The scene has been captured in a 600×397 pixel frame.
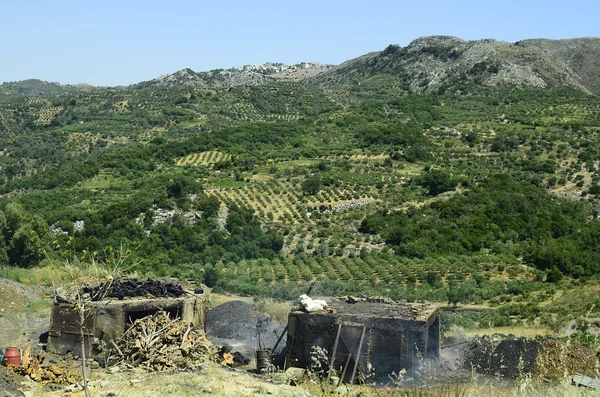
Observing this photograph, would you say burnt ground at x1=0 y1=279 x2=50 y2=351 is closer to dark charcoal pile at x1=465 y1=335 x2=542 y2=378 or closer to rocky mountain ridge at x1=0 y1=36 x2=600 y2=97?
dark charcoal pile at x1=465 y1=335 x2=542 y2=378

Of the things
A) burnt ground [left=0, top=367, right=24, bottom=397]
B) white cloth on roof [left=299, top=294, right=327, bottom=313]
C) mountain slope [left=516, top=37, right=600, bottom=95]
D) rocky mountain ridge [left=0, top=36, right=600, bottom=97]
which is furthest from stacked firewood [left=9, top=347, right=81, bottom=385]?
mountain slope [left=516, top=37, right=600, bottom=95]

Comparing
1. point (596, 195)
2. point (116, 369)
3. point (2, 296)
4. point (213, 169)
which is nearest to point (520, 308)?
point (116, 369)

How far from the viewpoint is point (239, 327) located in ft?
57.5

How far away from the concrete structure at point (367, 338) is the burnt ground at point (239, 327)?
221 cm

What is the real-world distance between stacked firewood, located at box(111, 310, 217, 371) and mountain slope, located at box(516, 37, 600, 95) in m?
113

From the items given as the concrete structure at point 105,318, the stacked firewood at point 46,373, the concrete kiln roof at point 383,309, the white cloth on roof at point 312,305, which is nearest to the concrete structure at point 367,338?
the concrete kiln roof at point 383,309

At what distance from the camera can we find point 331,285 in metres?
25.2

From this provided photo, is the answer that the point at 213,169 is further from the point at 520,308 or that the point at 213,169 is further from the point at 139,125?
the point at 520,308

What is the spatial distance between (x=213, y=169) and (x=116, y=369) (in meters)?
49.1

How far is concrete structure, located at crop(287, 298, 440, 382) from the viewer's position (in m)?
12.6

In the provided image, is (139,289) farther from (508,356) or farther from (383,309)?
(508,356)

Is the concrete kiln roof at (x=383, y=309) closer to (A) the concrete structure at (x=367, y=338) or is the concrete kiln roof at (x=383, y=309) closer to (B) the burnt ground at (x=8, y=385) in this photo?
(A) the concrete structure at (x=367, y=338)

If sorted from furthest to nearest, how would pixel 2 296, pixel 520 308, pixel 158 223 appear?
1. pixel 158 223
2. pixel 520 308
3. pixel 2 296

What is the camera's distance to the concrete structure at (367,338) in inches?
497
